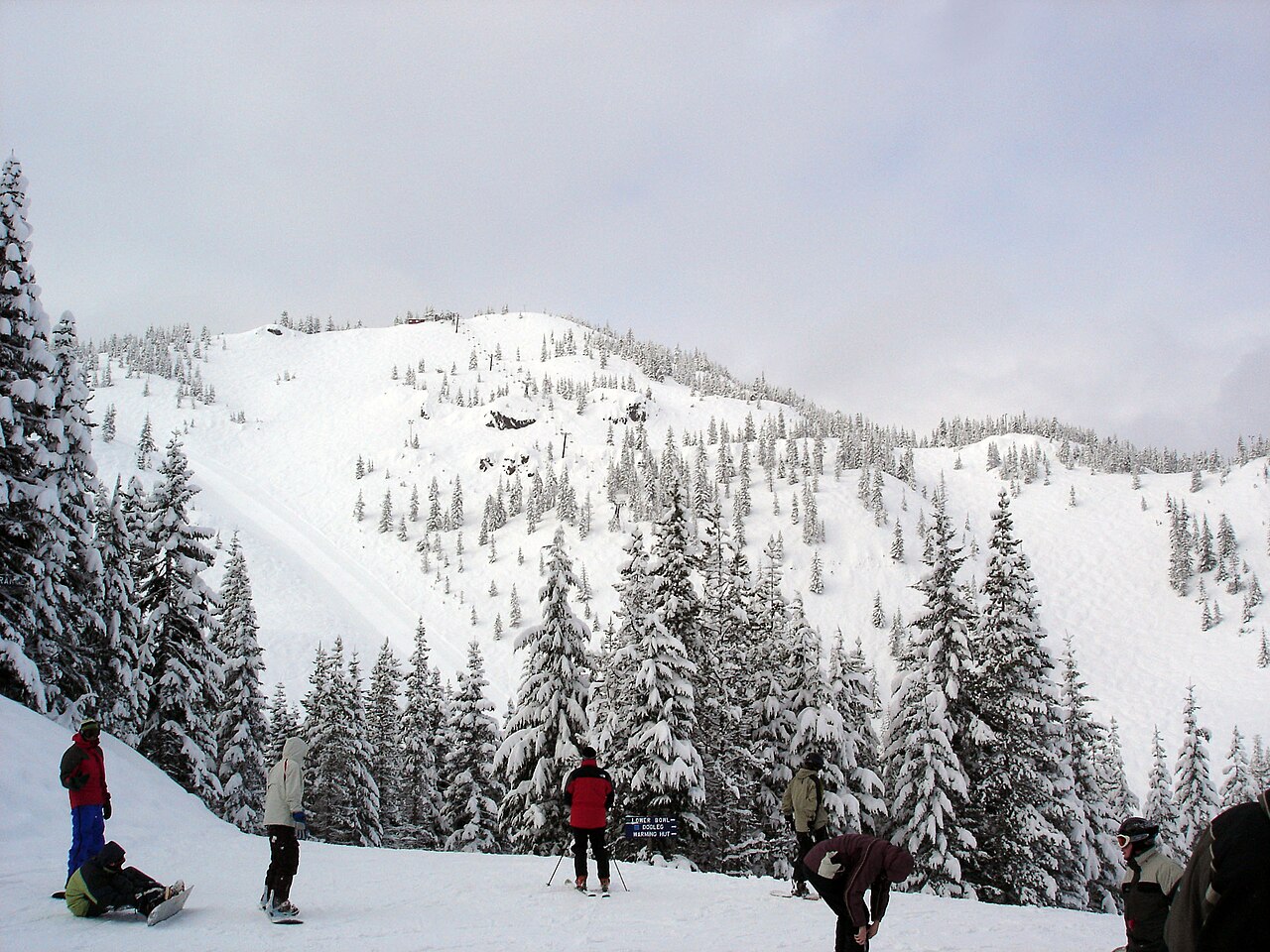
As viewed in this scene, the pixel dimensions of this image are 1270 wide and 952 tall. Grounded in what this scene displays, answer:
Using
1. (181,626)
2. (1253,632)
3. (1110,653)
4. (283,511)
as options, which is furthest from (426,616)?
(1253,632)

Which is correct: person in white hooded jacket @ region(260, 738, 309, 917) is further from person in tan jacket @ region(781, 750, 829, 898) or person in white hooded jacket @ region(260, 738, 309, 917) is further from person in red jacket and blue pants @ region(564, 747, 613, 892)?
person in tan jacket @ region(781, 750, 829, 898)

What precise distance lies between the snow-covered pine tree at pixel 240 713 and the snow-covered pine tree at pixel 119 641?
18.6ft

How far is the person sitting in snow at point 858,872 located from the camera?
21.2 feet

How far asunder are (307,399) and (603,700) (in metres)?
190

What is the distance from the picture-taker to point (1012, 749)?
22281 mm

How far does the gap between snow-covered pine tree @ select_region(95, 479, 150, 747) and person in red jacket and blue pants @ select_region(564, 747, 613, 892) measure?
17738 millimetres

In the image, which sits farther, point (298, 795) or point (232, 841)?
point (232, 841)

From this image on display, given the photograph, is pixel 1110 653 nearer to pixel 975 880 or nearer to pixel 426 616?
pixel 426 616

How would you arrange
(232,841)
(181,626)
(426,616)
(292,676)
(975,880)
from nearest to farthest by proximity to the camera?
(232,841), (975,880), (181,626), (292,676), (426,616)

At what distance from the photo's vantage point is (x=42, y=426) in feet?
65.9

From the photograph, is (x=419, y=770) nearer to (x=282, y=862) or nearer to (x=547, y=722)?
(x=547, y=722)

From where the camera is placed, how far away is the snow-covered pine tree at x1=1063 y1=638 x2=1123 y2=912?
24500 millimetres

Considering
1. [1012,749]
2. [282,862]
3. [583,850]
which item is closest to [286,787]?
[282,862]

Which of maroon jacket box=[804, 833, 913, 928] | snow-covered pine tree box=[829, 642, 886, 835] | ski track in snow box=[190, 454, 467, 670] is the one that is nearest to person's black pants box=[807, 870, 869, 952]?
maroon jacket box=[804, 833, 913, 928]
